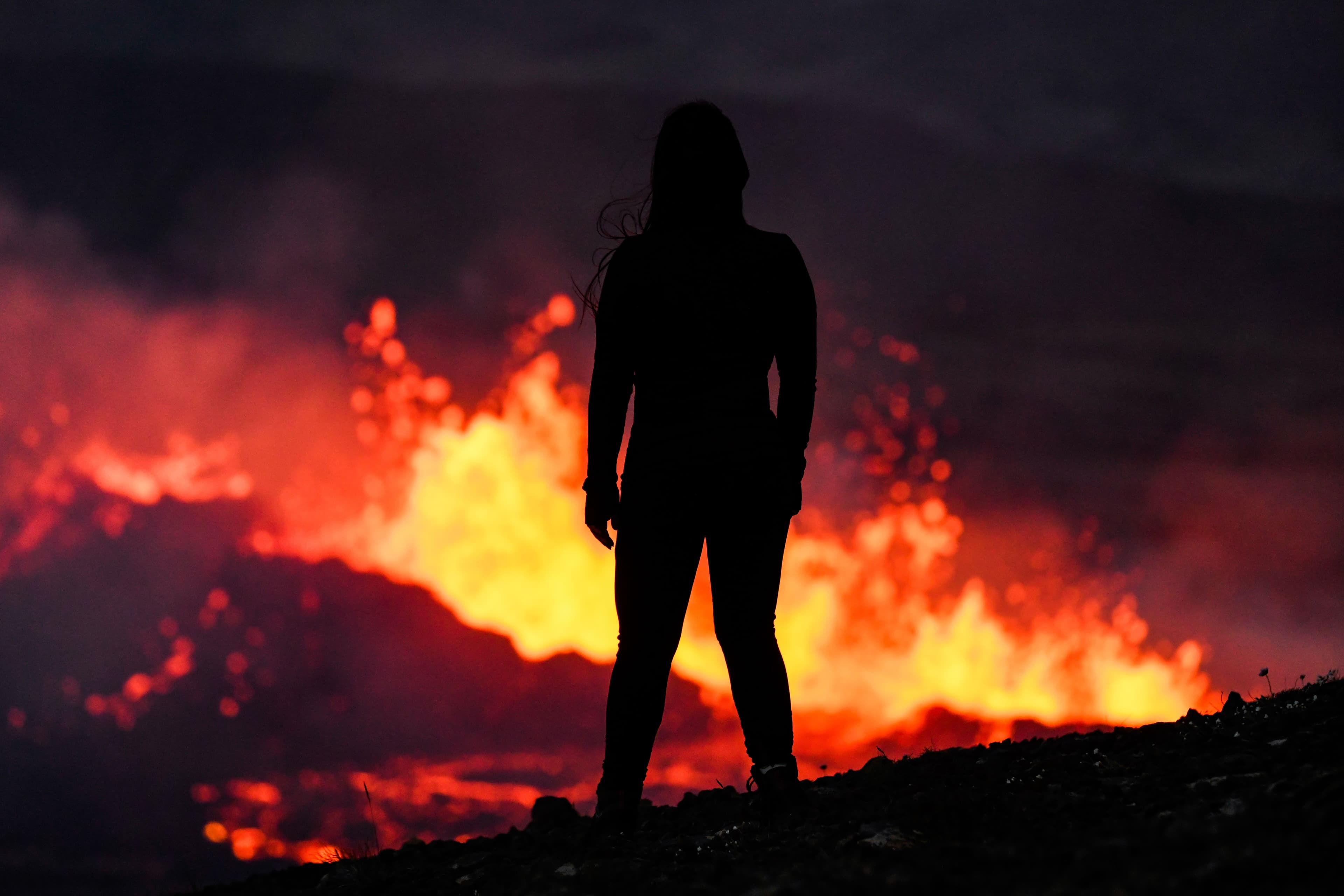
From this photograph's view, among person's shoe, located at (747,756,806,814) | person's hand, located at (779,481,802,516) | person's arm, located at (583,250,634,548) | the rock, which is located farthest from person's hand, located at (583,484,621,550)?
the rock

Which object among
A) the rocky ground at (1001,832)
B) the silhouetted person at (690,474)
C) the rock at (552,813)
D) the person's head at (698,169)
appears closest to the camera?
the rocky ground at (1001,832)

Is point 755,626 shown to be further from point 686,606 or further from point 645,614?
point 645,614

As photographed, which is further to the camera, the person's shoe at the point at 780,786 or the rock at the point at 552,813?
the rock at the point at 552,813

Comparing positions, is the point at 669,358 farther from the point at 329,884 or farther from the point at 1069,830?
the point at 329,884

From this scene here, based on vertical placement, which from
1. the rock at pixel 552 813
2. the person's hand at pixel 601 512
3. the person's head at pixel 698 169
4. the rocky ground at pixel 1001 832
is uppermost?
the person's head at pixel 698 169

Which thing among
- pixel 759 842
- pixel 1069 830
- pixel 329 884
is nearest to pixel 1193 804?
pixel 1069 830

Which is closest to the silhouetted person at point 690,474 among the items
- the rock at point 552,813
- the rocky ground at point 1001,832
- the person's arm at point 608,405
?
the person's arm at point 608,405

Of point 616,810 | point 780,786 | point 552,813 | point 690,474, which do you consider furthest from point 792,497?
point 552,813

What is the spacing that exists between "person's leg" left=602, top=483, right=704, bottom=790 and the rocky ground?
63 cm

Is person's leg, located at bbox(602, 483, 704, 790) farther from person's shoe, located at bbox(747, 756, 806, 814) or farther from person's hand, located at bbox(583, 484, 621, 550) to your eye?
person's shoe, located at bbox(747, 756, 806, 814)

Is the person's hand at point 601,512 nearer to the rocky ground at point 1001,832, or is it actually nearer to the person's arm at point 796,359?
the person's arm at point 796,359

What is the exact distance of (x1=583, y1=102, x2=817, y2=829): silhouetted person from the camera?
6.27m

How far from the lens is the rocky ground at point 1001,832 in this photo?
4.16 m

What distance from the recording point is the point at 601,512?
21.0 ft
